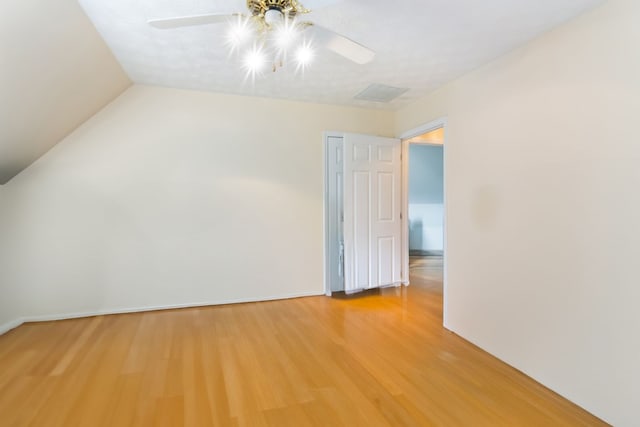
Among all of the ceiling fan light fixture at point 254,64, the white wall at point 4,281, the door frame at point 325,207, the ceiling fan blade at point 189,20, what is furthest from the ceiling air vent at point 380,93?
the white wall at point 4,281

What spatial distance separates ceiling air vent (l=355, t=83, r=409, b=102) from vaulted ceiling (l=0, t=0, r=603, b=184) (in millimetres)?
94

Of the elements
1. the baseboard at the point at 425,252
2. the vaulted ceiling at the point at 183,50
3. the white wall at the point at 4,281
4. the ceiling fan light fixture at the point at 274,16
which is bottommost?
the baseboard at the point at 425,252

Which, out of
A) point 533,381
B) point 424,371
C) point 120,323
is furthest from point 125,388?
point 533,381

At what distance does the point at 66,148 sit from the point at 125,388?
8.01 ft

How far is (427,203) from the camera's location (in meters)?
7.14

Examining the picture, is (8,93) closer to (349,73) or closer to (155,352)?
(155,352)

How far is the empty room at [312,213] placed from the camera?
177 centimetres

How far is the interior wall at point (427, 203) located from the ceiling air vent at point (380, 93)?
3364 mm

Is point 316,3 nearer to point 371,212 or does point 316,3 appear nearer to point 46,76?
point 46,76

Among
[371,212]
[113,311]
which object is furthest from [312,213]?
[113,311]

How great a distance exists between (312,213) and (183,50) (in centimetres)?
220

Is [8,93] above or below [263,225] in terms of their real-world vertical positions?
above

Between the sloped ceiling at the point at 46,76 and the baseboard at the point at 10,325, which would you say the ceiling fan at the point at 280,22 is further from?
the baseboard at the point at 10,325

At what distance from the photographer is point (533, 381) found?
214cm
